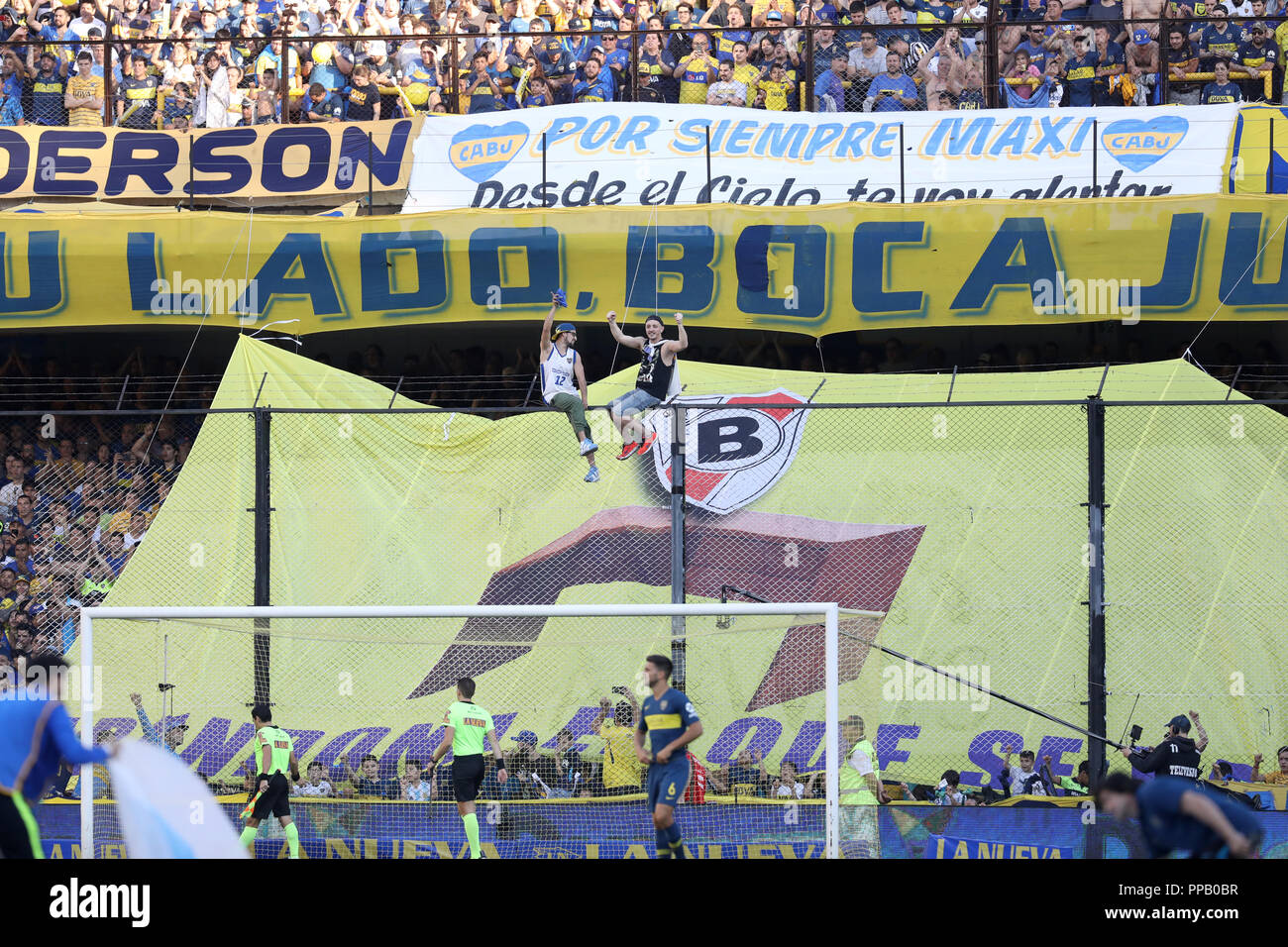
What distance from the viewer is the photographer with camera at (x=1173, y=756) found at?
10812mm

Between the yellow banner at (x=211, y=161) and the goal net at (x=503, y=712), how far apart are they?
22.7ft

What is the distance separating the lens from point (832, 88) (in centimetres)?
1741

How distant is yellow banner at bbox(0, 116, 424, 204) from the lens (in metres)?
17.0

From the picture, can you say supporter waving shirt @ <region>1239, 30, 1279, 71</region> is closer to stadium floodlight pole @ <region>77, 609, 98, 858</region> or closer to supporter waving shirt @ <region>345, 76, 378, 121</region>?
supporter waving shirt @ <region>345, 76, 378, 121</region>

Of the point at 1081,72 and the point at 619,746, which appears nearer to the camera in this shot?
the point at 619,746

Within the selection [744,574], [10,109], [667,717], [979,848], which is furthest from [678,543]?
[10,109]

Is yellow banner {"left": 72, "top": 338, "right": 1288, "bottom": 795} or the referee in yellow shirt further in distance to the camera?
yellow banner {"left": 72, "top": 338, "right": 1288, "bottom": 795}

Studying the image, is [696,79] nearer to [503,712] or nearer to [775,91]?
[775,91]

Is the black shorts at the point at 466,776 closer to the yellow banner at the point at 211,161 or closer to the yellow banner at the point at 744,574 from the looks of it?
the yellow banner at the point at 744,574

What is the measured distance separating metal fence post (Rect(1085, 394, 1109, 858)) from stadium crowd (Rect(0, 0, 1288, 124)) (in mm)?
6912

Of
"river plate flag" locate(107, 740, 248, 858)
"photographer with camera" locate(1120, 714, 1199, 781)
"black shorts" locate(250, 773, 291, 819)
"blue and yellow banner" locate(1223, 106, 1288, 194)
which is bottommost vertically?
"black shorts" locate(250, 773, 291, 819)

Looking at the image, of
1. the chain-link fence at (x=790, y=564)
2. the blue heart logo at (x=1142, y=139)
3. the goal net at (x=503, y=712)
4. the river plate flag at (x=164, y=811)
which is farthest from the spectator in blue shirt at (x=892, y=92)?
the river plate flag at (x=164, y=811)

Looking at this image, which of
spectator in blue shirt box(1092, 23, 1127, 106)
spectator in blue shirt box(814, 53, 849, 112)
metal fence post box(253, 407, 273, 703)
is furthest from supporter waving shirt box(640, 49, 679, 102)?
metal fence post box(253, 407, 273, 703)

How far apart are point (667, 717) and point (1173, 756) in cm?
391
